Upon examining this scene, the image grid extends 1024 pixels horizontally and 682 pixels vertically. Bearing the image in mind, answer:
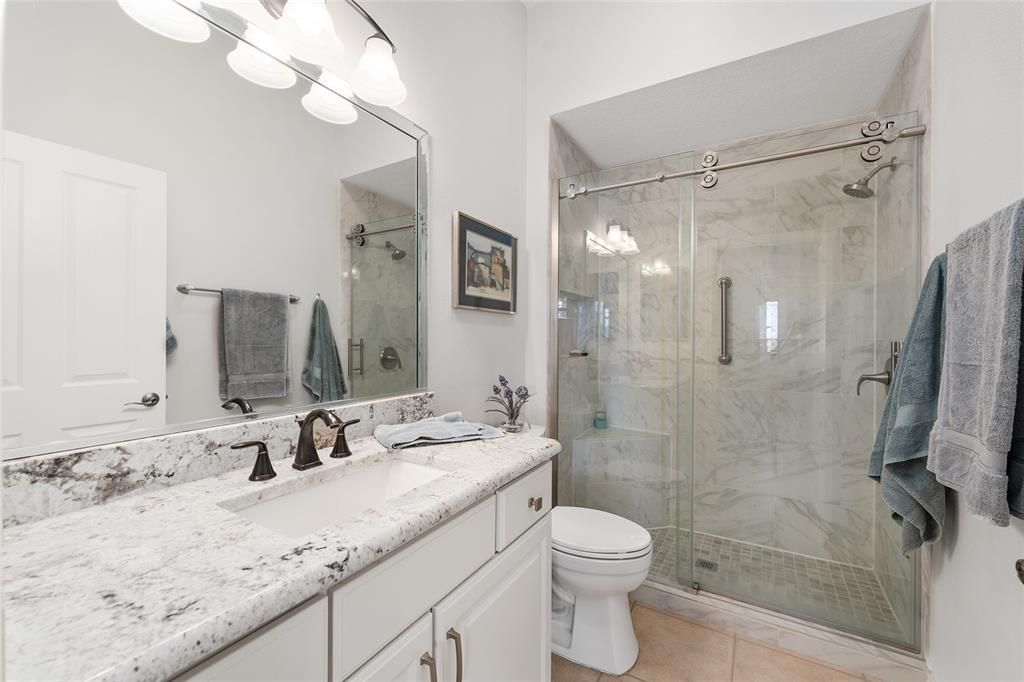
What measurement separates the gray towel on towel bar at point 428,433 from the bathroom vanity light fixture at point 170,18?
3.43 feet

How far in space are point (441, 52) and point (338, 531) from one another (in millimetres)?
1708

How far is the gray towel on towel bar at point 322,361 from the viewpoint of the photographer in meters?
1.23

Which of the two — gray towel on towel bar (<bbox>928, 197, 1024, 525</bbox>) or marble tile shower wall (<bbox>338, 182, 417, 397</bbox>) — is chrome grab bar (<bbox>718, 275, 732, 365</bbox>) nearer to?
gray towel on towel bar (<bbox>928, 197, 1024, 525</bbox>)

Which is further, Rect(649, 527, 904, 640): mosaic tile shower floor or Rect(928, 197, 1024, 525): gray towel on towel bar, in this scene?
Rect(649, 527, 904, 640): mosaic tile shower floor

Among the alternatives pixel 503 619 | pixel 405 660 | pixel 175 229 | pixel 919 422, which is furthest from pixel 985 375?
pixel 175 229

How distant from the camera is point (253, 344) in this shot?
111 cm

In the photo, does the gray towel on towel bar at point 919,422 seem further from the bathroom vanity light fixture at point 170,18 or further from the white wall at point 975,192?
the bathroom vanity light fixture at point 170,18

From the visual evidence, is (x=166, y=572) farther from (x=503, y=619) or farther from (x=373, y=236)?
(x=373, y=236)

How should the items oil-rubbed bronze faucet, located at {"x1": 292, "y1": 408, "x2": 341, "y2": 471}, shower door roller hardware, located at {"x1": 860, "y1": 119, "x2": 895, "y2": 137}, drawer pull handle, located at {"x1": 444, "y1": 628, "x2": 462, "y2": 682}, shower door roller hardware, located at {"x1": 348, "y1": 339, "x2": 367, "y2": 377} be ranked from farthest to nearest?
1. shower door roller hardware, located at {"x1": 860, "y1": 119, "x2": 895, "y2": 137}
2. shower door roller hardware, located at {"x1": 348, "y1": 339, "x2": 367, "y2": 377}
3. oil-rubbed bronze faucet, located at {"x1": 292, "y1": 408, "x2": 341, "y2": 471}
4. drawer pull handle, located at {"x1": 444, "y1": 628, "x2": 462, "y2": 682}

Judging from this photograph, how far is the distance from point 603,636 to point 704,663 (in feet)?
1.28

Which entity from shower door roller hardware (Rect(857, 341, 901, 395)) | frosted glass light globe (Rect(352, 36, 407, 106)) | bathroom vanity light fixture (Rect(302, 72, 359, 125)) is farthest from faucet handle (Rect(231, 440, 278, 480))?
shower door roller hardware (Rect(857, 341, 901, 395))

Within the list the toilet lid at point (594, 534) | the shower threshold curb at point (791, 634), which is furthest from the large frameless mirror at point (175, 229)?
the shower threshold curb at point (791, 634)

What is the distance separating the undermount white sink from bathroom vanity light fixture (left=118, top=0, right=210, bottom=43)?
102 centimetres

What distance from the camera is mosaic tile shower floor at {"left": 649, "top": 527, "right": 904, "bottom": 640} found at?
1695 millimetres
